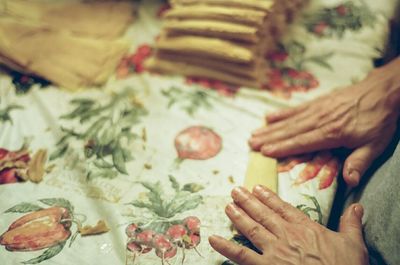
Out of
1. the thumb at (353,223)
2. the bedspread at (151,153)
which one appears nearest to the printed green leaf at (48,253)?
the bedspread at (151,153)

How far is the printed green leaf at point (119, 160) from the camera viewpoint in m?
0.93

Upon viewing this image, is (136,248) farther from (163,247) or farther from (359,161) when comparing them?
(359,161)

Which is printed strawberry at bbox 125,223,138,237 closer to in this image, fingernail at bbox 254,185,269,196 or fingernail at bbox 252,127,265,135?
fingernail at bbox 254,185,269,196

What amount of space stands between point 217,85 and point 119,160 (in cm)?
38

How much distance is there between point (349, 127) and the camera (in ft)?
3.04

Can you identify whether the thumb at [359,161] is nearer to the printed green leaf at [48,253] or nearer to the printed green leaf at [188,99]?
the printed green leaf at [188,99]

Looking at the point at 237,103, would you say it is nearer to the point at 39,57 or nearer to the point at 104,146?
the point at 104,146

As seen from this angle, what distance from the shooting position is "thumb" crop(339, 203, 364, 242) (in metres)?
0.77

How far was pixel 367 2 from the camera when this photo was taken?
1.29 metres

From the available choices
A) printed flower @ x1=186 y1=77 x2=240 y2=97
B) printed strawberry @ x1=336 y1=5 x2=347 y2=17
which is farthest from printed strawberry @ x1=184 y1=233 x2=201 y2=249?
printed strawberry @ x1=336 y1=5 x2=347 y2=17

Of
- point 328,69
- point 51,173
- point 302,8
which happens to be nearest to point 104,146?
point 51,173

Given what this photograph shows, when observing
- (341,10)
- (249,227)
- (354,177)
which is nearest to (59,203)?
(249,227)

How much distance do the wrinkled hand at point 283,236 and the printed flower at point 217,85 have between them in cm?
38

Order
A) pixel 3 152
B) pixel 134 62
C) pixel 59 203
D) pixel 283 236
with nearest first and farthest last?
pixel 283 236
pixel 59 203
pixel 3 152
pixel 134 62
